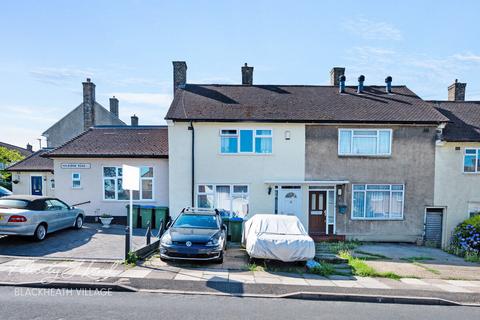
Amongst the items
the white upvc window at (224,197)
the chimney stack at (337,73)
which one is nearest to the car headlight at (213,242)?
the white upvc window at (224,197)

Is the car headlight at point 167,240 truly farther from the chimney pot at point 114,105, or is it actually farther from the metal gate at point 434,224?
the chimney pot at point 114,105

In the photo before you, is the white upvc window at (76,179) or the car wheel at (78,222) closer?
the car wheel at (78,222)

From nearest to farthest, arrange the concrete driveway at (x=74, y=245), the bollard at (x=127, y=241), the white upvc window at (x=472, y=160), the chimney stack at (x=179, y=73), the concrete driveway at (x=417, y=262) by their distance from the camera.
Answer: the bollard at (x=127, y=241)
the concrete driveway at (x=74, y=245)
the concrete driveway at (x=417, y=262)
the white upvc window at (x=472, y=160)
the chimney stack at (x=179, y=73)

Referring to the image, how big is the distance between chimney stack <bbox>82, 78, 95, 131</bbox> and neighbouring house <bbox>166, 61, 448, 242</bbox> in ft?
36.3

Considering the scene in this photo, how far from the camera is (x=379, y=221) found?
13.3m

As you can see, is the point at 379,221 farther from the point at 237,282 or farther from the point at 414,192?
the point at 237,282

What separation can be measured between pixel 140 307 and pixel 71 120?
25.8 metres

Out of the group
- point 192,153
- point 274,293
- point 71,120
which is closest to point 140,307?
point 274,293

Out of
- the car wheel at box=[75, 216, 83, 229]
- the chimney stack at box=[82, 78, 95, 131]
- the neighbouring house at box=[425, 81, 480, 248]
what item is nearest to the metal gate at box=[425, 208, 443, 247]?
the neighbouring house at box=[425, 81, 480, 248]

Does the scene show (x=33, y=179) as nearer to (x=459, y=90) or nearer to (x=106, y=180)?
(x=106, y=180)

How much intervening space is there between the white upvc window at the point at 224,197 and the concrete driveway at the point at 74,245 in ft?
10.5

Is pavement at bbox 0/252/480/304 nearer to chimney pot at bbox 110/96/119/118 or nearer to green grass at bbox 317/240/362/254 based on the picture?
green grass at bbox 317/240/362/254

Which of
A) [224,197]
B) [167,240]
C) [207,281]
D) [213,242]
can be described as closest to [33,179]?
[224,197]

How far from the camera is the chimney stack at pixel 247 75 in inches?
705
